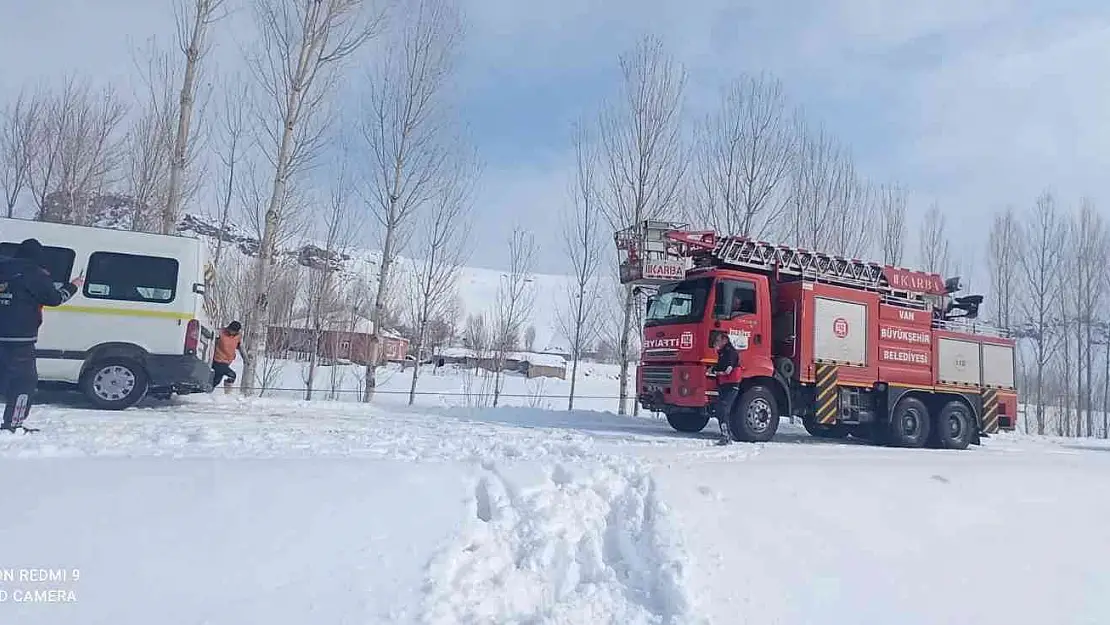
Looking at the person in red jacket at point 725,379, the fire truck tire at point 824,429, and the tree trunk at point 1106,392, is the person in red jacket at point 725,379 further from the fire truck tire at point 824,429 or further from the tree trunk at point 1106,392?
the tree trunk at point 1106,392

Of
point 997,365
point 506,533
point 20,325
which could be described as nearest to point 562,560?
point 506,533

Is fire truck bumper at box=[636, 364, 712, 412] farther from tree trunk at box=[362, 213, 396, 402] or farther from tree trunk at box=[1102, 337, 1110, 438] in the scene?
tree trunk at box=[1102, 337, 1110, 438]

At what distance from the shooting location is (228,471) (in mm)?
5352

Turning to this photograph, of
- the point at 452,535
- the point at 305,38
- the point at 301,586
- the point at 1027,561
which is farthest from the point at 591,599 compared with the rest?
the point at 305,38

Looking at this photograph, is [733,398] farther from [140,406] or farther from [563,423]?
[140,406]

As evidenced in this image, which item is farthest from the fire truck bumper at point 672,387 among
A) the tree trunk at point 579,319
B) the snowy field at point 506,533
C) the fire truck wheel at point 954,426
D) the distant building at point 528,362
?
the distant building at point 528,362

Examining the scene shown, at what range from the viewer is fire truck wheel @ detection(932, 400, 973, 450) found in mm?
14008

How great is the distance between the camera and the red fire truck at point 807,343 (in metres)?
11.7

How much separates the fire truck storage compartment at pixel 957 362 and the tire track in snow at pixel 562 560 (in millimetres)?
10642

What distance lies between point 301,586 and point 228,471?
152 centimetres

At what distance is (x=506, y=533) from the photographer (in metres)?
5.19

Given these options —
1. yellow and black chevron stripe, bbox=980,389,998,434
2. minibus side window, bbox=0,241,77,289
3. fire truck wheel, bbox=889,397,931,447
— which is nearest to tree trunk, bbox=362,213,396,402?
minibus side window, bbox=0,241,77,289

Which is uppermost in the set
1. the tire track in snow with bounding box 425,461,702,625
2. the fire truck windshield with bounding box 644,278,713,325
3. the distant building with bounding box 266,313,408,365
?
the fire truck windshield with bounding box 644,278,713,325

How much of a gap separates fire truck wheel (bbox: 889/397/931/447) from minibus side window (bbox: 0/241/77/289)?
541 inches
